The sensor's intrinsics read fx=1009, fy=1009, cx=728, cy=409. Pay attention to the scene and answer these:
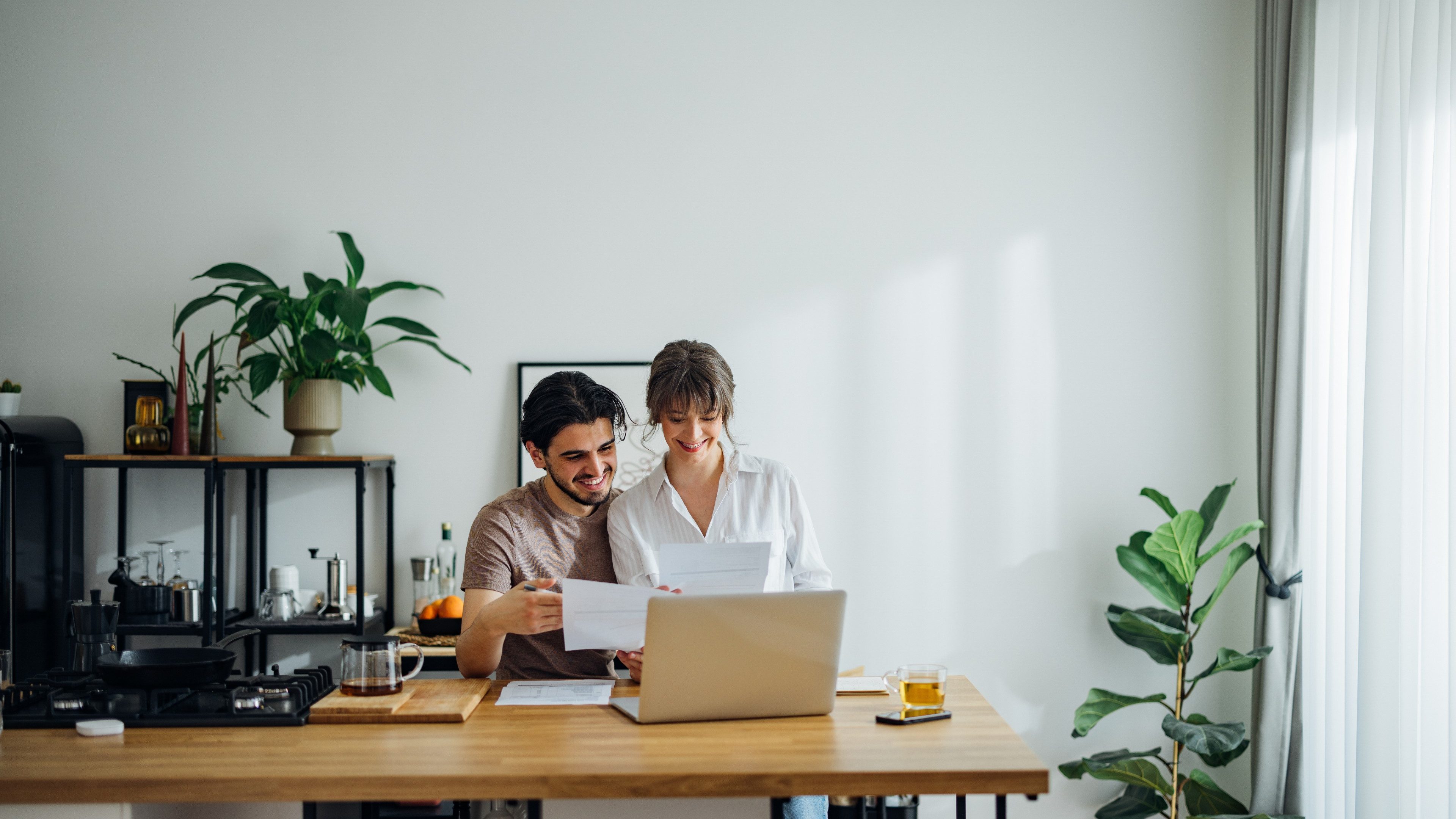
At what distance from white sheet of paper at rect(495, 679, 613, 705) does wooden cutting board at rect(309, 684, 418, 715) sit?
0.63ft

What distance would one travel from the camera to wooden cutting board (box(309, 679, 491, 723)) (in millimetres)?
1881

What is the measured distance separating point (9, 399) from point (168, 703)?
7.12 feet

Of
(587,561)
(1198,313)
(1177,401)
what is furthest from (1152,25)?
(587,561)

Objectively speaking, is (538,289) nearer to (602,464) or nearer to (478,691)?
(602,464)

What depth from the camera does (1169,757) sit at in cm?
367

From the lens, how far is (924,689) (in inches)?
75.7

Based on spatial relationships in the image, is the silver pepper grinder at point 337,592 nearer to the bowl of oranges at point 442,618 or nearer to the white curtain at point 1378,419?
the bowl of oranges at point 442,618

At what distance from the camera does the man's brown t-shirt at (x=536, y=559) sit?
2.27 metres

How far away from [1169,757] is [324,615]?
3.04 m

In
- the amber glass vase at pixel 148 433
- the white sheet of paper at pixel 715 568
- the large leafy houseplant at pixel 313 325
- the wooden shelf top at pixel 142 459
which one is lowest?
the white sheet of paper at pixel 715 568

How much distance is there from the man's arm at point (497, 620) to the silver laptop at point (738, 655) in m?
0.30

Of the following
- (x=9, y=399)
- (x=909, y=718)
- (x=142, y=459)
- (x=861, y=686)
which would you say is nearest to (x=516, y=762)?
(x=909, y=718)

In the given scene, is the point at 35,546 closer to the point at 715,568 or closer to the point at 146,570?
the point at 146,570

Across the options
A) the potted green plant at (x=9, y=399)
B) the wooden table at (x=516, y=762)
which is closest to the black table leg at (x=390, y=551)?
the potted green plant at (x=9, y=399)
